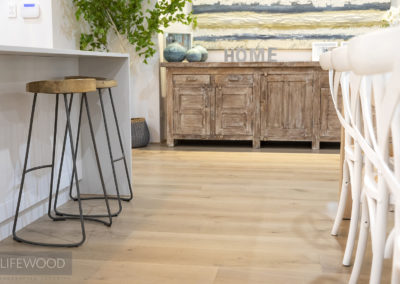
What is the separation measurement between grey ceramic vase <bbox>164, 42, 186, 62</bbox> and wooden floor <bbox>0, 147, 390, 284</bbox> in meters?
1.58

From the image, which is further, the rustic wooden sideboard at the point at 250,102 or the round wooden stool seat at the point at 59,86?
the rustic wooden sideboard at the point at 250,102

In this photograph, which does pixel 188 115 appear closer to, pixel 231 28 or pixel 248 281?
pixel 231 28

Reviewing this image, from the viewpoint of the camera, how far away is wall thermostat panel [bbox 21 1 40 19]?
12.7 ft

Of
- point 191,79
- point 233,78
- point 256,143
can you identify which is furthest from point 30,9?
point 256,143

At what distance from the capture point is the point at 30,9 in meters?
3.90

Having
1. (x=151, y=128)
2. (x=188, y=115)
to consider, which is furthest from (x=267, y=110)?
(x=151, y=128)

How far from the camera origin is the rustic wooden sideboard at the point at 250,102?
510cm

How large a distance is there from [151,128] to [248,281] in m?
3.72

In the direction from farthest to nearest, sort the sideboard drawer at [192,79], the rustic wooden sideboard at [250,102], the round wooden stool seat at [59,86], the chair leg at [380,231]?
the sideboard drawer at [192,79], the rustic wooden sideboard at [250,102], the round wooden stool seat at [59,86], the chair leg at [380,231]

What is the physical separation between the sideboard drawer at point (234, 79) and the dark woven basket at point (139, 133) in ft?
2.88

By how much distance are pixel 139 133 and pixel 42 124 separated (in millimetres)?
2340

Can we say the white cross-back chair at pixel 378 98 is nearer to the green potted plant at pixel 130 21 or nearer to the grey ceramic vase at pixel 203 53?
the green potted plant at pixel 130 21

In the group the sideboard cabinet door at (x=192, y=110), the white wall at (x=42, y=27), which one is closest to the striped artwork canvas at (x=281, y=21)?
the sideboard cabinet door at (x=192, y=110)

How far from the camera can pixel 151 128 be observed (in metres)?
5.59
